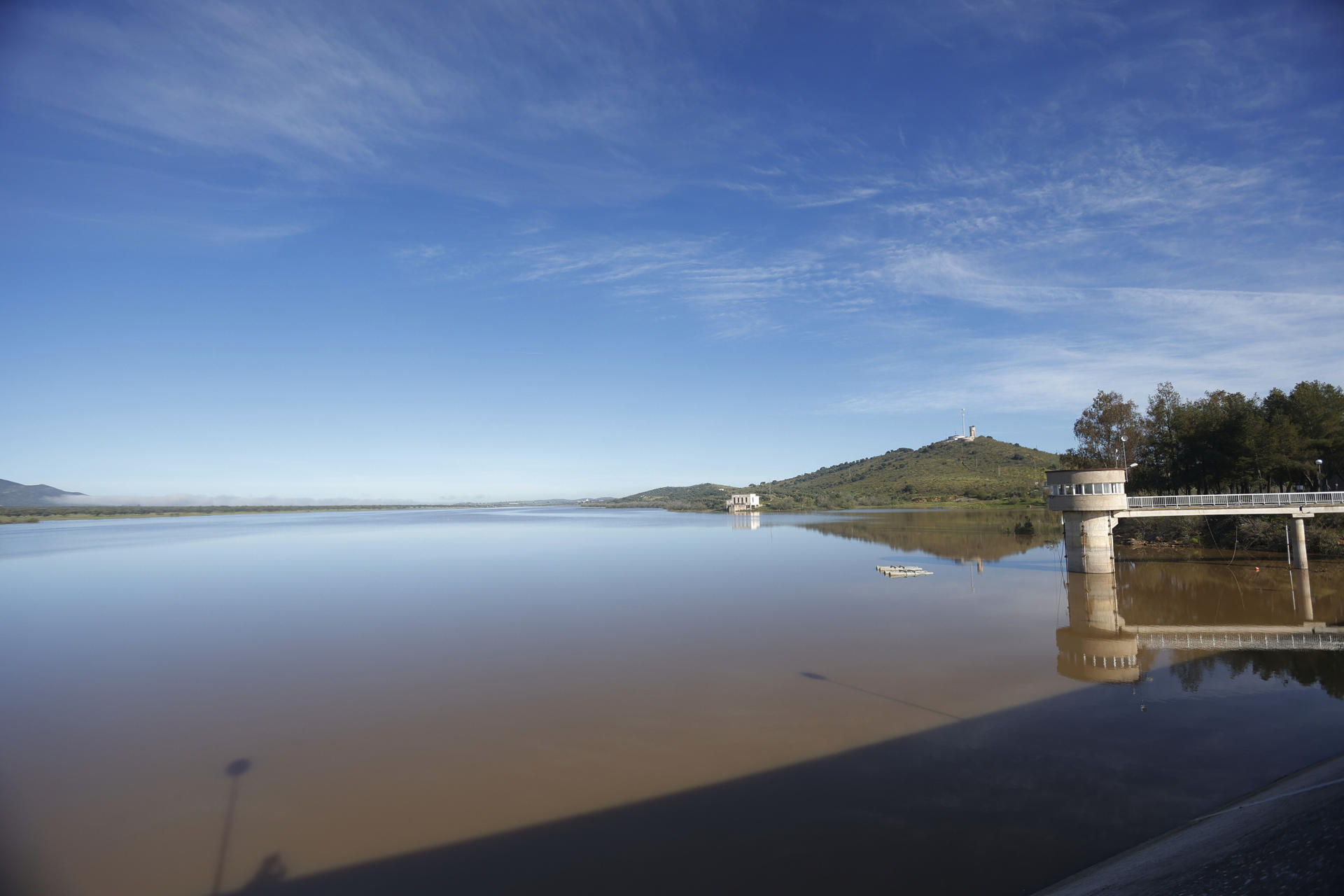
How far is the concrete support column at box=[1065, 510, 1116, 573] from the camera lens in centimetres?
2872

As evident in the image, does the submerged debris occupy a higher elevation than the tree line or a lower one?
lower

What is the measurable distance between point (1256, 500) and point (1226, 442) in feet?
41.1

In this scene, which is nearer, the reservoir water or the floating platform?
the reservoir water

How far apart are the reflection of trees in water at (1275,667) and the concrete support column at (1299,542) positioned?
15.7 metres

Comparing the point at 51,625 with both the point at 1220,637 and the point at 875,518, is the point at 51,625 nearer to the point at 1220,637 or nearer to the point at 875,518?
the point at 1220,637

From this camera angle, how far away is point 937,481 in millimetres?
127812

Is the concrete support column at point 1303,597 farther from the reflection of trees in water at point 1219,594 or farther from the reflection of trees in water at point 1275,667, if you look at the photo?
the reflection of trees in water at point 1275,667

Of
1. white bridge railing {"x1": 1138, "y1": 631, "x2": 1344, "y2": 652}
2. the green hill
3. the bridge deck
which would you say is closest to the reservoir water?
white bridge railing {"x1": 1138, "y1": 631, "x2": 1344, "y2": 652}

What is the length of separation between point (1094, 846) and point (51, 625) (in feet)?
120

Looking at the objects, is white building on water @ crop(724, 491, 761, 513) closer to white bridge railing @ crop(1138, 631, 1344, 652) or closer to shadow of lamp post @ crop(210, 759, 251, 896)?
white bridge railing @ crop(1138, 631, 1344, 652)

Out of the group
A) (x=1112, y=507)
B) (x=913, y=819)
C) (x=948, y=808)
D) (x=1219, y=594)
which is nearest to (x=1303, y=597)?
(x=1219, y=594)

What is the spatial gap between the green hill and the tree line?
136 feet

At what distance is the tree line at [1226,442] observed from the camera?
34.6 m

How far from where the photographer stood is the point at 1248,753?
10688 millimetres
